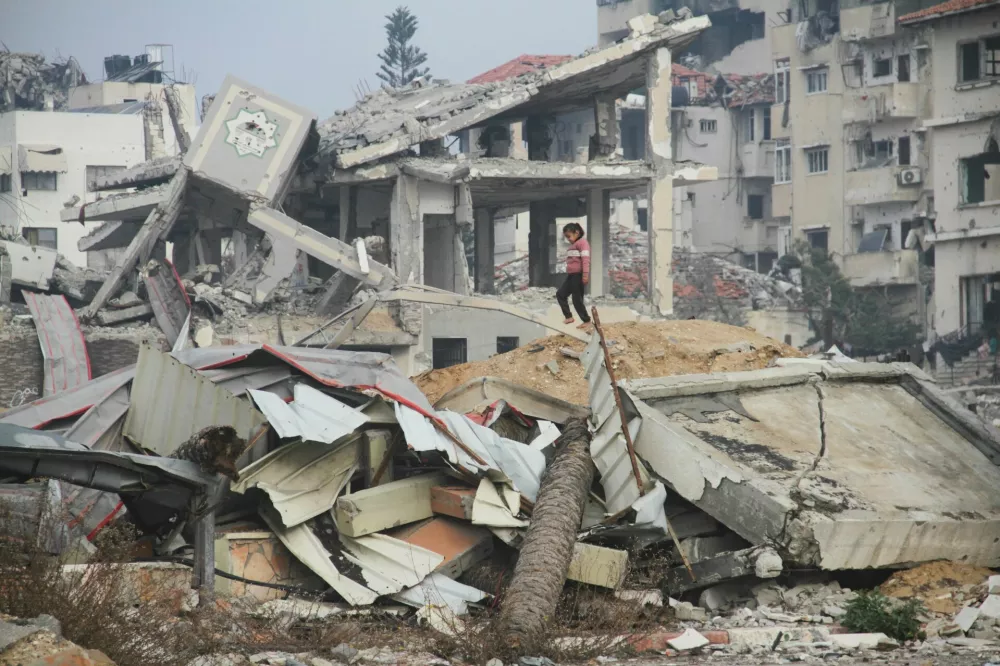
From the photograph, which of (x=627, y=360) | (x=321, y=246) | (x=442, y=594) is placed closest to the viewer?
(x=442, y=594)

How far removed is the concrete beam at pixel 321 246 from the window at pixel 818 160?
25856mm

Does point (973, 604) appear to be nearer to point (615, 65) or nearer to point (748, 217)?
point (615, 65)

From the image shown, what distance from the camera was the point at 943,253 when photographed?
116 ft

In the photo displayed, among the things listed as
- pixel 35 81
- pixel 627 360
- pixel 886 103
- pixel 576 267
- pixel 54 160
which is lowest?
pixel 627 360

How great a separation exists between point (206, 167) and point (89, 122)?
26590 mm

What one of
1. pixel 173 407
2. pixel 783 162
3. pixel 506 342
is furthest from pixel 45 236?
pixel 173 407

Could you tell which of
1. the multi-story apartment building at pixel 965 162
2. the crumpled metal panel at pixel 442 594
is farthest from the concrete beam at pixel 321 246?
the multi-story apartment building at pixel 965 162

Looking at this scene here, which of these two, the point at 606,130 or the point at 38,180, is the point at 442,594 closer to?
the point at 606,130

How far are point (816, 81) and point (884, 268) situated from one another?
7477 mm

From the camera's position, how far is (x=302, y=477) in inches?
403

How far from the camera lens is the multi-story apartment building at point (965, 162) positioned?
34.0m

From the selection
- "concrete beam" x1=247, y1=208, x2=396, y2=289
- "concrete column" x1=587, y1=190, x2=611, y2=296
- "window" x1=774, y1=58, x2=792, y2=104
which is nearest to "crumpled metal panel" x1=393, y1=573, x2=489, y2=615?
"concrete beam" x1=247, y1=208, x2=396, y2=289

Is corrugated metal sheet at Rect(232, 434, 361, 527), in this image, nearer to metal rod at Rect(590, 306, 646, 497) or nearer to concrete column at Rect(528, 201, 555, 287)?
metal rod at Rect(590, 306, 646, 497)

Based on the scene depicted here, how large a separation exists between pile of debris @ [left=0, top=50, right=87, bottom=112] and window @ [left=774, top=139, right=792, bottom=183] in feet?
94.5
